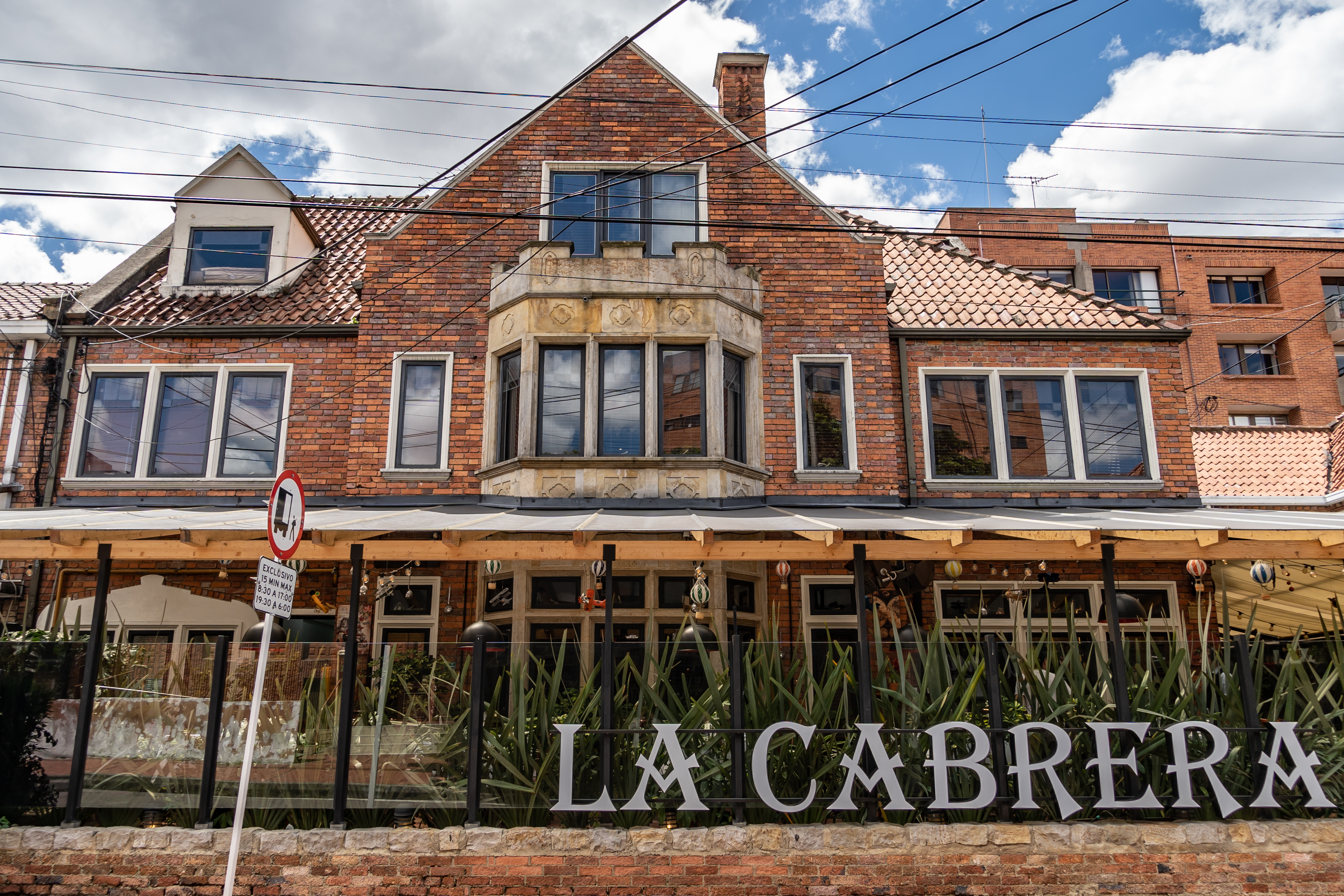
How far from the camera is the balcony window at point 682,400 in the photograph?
12453mm

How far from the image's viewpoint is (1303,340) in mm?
35500

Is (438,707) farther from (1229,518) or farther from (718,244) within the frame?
(1229,518)

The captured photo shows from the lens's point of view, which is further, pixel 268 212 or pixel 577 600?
pixel 268 212

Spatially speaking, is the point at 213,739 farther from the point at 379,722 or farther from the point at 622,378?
the point at 622,378

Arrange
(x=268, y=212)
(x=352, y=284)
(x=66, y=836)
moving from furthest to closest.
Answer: (x=268, y=212)
(x=352, y=284)
(x=66, y=836)

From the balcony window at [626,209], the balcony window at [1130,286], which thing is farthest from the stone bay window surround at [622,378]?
the balcony window at [1130,286]

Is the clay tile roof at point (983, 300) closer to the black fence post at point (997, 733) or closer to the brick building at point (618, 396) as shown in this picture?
the brick building at point (618, 396)

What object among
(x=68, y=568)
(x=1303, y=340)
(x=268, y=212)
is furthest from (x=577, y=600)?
(x=1303, y=340)

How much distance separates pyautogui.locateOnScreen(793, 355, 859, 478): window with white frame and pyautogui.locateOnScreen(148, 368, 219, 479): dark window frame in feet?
30.0

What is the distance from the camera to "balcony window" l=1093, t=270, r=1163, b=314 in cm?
3575

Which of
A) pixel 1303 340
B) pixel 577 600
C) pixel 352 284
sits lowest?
pixel 577 600

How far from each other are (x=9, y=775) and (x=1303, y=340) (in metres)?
42.7

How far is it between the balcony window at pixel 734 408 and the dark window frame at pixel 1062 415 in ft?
13.4

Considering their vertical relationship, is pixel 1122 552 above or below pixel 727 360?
below
